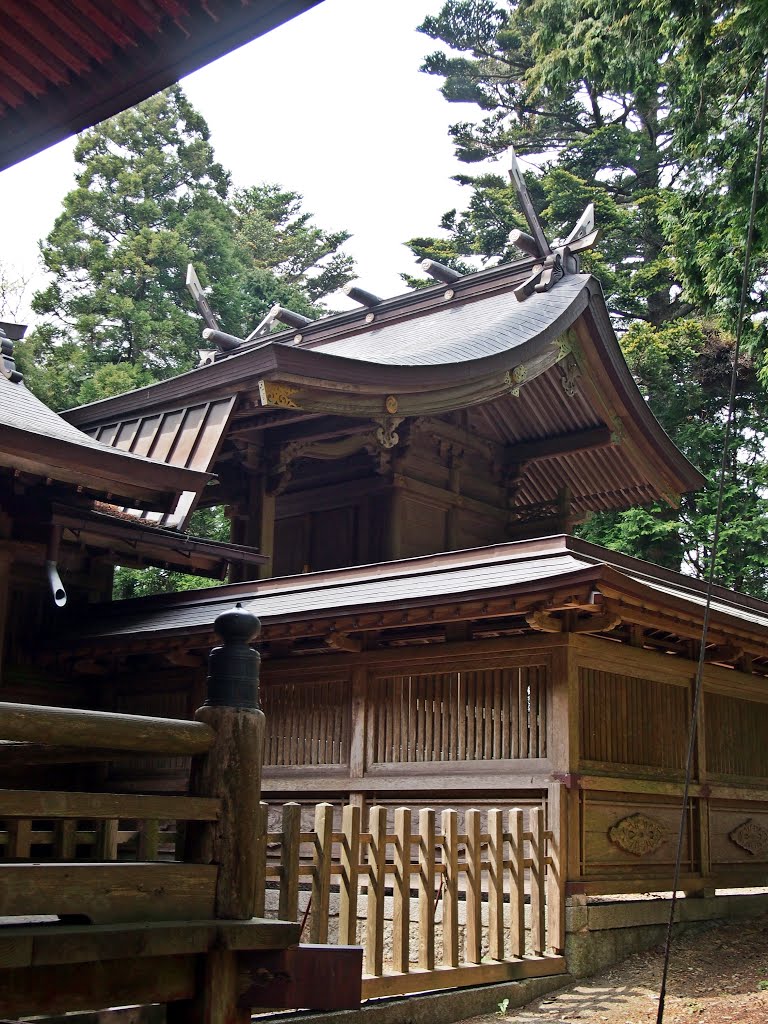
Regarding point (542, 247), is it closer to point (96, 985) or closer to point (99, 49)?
point (99, 49)

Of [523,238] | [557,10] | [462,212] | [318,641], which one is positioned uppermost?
[462,212]

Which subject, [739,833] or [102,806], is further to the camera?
[739,833]

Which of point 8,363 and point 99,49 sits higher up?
point 8,363

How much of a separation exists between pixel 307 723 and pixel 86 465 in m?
3.34

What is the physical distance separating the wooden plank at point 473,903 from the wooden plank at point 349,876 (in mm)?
1143

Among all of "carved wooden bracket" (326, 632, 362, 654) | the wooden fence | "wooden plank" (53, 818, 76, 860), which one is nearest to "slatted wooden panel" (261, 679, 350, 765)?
"carved wooden bracket" (326, 632, 362, 654)

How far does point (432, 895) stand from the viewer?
7.68 metres

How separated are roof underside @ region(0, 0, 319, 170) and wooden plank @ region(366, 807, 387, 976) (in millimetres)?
5091

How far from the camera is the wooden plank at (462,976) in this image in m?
7.26

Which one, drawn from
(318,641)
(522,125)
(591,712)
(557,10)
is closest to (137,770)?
(318,641)

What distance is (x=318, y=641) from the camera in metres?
11.6

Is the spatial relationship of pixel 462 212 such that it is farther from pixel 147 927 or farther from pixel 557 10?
pixel 147 927

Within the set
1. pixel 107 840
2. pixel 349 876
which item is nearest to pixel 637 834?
pixel 349 876

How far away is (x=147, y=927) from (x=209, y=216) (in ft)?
107
